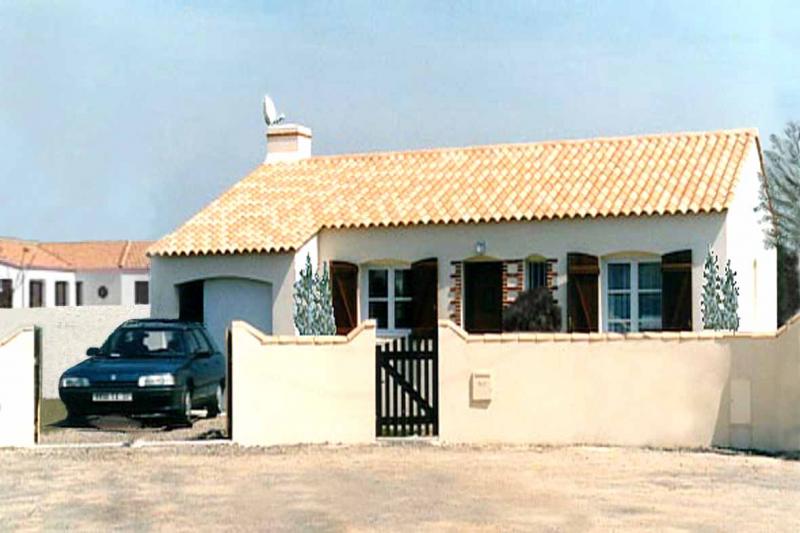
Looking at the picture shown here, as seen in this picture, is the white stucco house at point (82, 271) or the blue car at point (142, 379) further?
the white stucco house at point (82, 271)

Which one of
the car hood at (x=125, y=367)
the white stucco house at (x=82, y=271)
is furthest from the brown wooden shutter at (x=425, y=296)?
the white stucco house at (x=82, y=271)

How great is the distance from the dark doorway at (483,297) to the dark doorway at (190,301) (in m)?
5.69

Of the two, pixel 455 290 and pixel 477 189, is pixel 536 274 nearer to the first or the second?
pixel 455 290

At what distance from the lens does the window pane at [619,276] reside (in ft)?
80.9

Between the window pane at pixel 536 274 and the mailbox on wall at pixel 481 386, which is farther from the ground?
the window pane at pixel 536 274

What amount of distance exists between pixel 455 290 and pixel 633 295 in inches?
133

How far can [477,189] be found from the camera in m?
26.8

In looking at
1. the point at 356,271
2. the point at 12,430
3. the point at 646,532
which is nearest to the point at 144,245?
the point at 356,271

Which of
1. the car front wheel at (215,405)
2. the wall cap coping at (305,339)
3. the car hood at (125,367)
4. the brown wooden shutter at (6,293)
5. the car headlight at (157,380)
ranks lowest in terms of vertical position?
the car front wheel at (215,405)

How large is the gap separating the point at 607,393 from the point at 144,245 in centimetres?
6981

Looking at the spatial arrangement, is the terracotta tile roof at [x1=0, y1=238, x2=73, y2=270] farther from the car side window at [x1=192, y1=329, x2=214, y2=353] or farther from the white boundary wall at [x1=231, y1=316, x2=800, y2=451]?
the white boundary wall at [x1=231, y1=316, x2=800, y2=451]

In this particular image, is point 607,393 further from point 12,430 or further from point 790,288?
point 790,288

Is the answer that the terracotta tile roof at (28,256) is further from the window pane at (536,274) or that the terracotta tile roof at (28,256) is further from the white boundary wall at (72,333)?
the window pane at (536,274)

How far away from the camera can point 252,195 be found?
29.7 metres
